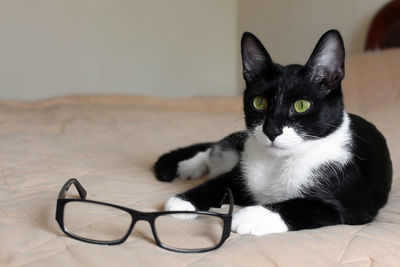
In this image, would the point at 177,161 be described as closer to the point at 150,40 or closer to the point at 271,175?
the point at 271,175

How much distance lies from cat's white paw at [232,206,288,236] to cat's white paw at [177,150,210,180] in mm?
432

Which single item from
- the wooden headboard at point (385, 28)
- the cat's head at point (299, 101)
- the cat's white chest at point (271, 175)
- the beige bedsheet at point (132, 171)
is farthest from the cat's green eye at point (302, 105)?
the wooden headboard at point (385, 28)

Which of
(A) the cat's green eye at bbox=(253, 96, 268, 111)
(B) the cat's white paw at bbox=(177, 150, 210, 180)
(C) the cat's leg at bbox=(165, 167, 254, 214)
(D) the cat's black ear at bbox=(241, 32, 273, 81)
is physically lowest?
(B) the cat's white paw at bbox=(177, 150, 210, 180)

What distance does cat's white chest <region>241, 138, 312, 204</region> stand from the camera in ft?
3.04

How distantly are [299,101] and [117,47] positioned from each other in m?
2.30

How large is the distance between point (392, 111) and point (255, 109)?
1.00 metres

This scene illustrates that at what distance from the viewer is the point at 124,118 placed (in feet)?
6.68

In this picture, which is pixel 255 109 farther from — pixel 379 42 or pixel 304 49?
pixel 304 49

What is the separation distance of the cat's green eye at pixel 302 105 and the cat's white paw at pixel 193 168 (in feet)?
1.48

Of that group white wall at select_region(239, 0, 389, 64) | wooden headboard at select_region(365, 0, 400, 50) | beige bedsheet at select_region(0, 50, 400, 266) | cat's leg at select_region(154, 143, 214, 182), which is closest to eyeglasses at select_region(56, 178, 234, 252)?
beige bedsheet at select_region(0, 50, 400, 266)

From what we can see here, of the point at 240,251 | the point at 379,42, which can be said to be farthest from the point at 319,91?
the point at 379,42

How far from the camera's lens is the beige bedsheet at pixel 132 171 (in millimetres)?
674

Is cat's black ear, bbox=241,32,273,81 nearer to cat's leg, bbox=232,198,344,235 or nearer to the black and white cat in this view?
the black and white cat

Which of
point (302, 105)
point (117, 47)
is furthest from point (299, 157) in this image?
point (117, 47)
